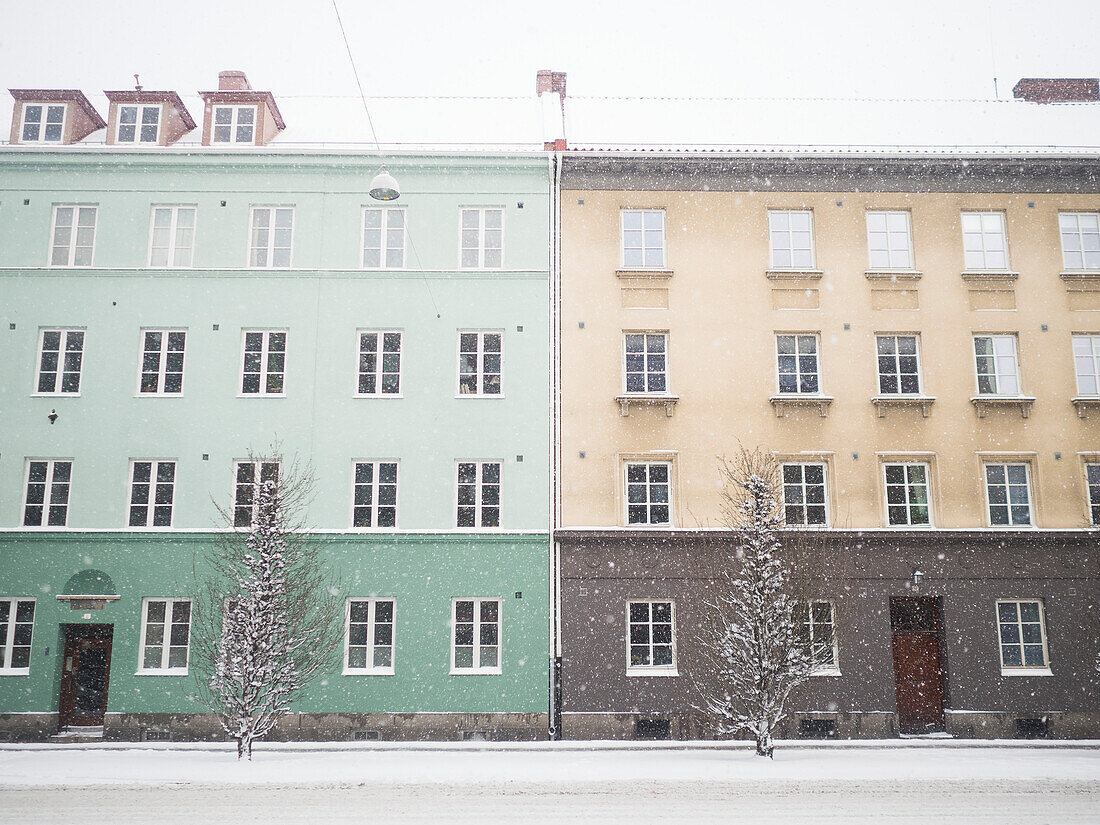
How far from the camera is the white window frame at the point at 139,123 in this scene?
71.1 ft

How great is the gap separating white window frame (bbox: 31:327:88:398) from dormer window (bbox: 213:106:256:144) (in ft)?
20.0

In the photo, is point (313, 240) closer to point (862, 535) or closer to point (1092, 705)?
point (862, 535)

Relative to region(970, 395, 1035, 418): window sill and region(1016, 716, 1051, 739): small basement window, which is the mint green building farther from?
region(1016, 716, 1051, 739): small basement window

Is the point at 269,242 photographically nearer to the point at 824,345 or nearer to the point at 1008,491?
the point at 824,345

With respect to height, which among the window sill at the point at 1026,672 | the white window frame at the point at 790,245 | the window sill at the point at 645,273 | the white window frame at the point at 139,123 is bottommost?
the window sill at the point at 1026,672

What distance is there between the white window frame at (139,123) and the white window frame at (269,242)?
3.34m

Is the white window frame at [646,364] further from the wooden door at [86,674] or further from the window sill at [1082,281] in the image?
the wooden door at [86,674]

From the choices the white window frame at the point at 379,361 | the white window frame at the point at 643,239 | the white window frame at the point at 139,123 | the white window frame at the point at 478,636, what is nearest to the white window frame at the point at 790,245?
the white window frame at the point at 643,239

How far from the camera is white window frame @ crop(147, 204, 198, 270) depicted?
21109 mm

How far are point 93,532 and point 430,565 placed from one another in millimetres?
7915

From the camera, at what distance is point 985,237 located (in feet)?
69.8

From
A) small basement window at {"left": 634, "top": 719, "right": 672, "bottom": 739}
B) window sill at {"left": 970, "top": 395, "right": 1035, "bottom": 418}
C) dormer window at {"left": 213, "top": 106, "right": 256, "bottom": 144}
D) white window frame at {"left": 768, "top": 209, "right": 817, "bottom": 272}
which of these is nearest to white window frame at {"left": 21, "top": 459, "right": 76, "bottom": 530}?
dormer window at {"left": 213, "top": 106, "right": 256, "bottom": 144}

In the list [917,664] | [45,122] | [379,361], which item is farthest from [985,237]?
[45,122]

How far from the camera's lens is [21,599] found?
19.5 metres
